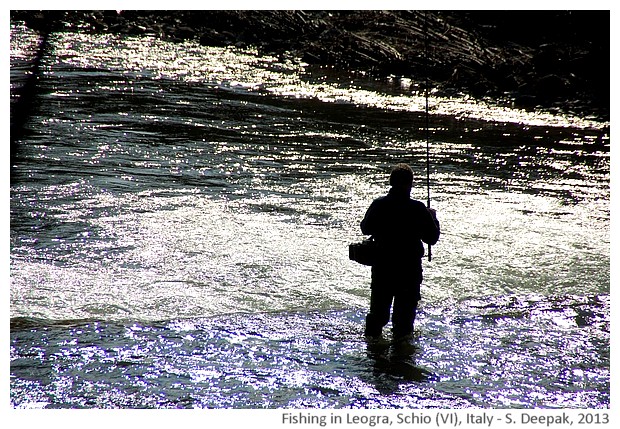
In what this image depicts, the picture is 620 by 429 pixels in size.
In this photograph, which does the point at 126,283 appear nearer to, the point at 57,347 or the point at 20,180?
the point at 57,347

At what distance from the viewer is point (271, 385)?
22.0 feet

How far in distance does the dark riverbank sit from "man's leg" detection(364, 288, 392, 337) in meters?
13.2

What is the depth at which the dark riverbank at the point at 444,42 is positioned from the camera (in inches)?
829

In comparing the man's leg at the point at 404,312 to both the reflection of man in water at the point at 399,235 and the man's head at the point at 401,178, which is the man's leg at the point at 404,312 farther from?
the man's head at the point at 401,178

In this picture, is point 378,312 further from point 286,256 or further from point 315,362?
point 286,256

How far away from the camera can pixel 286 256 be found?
9.94 metres

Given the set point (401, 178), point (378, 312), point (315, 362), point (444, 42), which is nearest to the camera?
point (401, 178)

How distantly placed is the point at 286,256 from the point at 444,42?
15.2 meters

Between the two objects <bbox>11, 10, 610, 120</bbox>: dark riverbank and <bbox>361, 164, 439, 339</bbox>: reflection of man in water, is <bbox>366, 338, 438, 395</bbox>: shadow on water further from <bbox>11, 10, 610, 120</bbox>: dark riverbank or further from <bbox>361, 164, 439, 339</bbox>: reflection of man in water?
<bbox>11, 10, 610, 120</bbox>: dark riverbank

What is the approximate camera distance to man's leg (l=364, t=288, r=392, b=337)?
729cm

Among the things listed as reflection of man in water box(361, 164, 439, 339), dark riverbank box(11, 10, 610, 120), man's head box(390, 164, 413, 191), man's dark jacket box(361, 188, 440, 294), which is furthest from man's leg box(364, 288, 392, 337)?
dark riverbank box(11, 10, 610, 120)

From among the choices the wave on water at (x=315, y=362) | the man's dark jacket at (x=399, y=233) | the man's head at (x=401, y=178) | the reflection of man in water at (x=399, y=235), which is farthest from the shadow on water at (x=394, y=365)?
the man's head at (x=401, y=178)

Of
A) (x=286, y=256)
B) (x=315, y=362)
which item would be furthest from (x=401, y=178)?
(x=286, y=256)

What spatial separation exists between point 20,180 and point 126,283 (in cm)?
468
